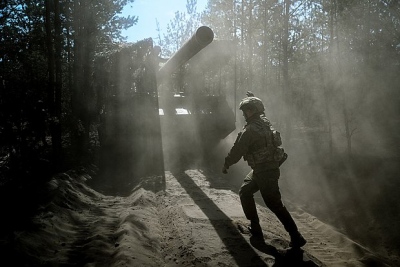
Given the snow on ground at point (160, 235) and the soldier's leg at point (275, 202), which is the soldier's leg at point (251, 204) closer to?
the snow on ground at point (160, 235)

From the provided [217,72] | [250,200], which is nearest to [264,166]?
[250,200]

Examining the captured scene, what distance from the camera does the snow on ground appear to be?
129 inches

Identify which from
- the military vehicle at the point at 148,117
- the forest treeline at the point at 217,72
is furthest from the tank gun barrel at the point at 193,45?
the forest treeline at the point at 217,72

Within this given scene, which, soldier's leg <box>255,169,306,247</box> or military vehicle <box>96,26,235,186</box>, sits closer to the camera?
soldier's leg <box>255,169,306,247</box>

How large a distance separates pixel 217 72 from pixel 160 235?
42.4 ft

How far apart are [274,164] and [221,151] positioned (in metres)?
7.33

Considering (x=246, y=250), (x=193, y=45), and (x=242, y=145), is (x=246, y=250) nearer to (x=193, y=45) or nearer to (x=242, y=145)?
(x=242, y=145)

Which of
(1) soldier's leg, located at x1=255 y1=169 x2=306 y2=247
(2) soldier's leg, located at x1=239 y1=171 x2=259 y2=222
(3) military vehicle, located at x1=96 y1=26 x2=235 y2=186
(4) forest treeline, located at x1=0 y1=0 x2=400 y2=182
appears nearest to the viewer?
(1) soldier's leg, located at x1=255 y1=169 x2=306 y2=247

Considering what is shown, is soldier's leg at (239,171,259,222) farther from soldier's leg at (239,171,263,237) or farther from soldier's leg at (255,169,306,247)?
soldier's leg at (255,169,306,247)

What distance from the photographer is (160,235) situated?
4219mm

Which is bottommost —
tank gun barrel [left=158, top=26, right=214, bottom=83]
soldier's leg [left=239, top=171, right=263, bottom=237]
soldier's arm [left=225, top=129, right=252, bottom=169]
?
soldier's leg [left=239, top=171, right=263, bottom=237]

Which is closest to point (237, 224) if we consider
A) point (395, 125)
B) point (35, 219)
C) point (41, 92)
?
point (35, 219)

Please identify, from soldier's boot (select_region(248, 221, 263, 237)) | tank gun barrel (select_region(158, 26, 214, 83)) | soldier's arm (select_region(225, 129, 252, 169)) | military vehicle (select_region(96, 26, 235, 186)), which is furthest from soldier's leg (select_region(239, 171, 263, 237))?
military vehicle (select_region(96, 26, 235, 186))

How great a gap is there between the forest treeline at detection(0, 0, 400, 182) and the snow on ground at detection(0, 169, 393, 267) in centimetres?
241
